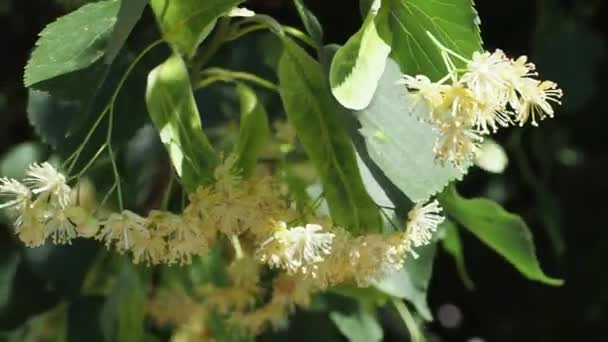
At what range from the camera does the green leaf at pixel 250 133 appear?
88cm

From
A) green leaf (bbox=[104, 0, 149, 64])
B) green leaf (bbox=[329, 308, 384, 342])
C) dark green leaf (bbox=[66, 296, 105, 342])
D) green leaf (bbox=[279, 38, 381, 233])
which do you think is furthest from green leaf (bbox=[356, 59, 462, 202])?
dark green leaf (bbox=[66, 296, 105, 342])

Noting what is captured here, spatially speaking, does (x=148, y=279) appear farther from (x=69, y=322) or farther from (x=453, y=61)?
(x=453, y=61)

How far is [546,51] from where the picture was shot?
1.46 m

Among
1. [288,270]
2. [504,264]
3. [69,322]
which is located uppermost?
[288,270]

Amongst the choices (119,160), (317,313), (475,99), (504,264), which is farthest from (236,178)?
(504,264)

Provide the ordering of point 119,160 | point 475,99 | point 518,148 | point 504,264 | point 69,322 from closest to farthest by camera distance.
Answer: point 475,99, point 119,160, point 69,322, point 518,148, point 504,264

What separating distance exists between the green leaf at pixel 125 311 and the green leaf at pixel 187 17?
426 millimetres

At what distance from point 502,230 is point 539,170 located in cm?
62

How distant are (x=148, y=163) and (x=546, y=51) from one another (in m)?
0.47

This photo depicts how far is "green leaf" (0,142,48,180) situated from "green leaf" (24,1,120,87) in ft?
1.82

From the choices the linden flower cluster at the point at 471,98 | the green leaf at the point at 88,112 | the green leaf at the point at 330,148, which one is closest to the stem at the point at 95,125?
the green leaf at the point at 88,112

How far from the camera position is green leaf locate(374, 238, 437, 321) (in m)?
1.08

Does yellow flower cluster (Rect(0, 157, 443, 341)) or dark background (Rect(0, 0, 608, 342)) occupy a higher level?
yellow flower cluster (Rect(0, 157, 443, 341))

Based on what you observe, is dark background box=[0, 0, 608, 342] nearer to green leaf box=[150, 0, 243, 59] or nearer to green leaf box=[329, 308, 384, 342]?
green leaf box=[329, 308, 384, 342]
